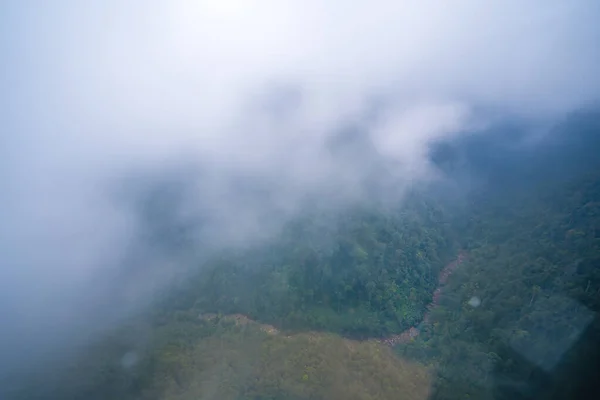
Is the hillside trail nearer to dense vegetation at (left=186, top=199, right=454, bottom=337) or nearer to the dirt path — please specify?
the dirt path

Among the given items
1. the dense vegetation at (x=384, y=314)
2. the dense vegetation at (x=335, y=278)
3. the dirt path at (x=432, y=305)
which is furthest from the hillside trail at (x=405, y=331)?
the dense vegetation at (x=335, y=278)

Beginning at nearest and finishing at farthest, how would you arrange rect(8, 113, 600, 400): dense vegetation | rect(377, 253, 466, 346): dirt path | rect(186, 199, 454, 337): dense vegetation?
rect(8, 113, 600, 400): dense vegetation < rect(377, 253, 466, 346): dirt path < rect(186, 199, 454, 337): dense vegetation

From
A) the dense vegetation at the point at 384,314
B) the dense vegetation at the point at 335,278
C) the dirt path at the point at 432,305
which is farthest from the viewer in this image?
the dense vegetation at the point at 335,278

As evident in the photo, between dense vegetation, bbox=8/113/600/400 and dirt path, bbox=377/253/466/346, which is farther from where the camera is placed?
dirt path, bbox=377/253/466/346

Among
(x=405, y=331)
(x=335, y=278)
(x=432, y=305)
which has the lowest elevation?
(x=405, y=331)

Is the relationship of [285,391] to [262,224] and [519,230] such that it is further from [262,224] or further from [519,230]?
[519,230]

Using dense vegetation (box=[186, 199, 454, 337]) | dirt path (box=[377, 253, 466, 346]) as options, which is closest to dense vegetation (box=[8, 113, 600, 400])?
dense vegetation (box=[186, 199, 454, 337])

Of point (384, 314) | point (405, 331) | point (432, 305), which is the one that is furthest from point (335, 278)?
point (432, 305)

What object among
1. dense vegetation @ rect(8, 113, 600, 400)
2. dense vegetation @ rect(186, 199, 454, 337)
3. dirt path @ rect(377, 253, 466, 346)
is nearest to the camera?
dense vegetation @ rect(8, 113, 600, 400)

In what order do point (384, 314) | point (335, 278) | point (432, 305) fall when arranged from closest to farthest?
1. point (384, 314)
2. point (335, 278)
3. point (432, 305)

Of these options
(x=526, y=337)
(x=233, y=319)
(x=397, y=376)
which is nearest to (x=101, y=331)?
(x=233, y=319)

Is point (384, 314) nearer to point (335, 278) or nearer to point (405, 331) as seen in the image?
point (405, 331)

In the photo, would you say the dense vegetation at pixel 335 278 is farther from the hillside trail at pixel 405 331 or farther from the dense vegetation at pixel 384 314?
the hillside trail at pixel 405 331
